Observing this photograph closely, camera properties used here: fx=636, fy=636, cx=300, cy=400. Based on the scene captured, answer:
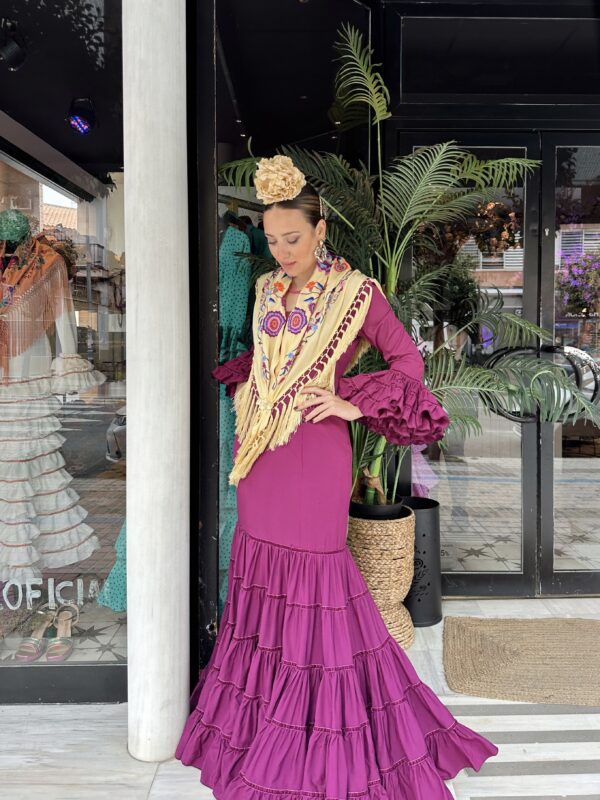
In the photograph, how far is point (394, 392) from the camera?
1.64m

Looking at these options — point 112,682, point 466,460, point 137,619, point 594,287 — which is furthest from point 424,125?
point 112,682

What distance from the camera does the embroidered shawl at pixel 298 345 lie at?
1.71 meters

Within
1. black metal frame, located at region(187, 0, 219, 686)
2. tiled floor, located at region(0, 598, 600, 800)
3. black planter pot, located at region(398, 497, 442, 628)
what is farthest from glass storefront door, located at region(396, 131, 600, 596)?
A: black metal frame, located at region(187, 0, 219, 686)

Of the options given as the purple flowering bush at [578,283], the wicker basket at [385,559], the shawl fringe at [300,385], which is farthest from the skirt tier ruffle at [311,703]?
the purple flowering bush at [578,283]

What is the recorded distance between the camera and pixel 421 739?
169 centimetres

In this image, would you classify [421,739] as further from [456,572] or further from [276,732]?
[456,572]

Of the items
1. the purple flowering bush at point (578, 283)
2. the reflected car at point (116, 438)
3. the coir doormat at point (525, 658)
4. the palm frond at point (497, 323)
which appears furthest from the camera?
the purple flowering bush at point (578, 283)

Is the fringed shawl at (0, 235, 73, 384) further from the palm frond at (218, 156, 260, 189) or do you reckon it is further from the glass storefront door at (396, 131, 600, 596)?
the glass storefront door at (396, 131, 600, 596)

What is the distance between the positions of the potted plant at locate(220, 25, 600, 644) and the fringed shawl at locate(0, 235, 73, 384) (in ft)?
2.27

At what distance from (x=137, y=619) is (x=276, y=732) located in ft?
1.73

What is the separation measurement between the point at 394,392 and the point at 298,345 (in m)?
0.29

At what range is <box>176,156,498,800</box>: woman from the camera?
64.0 inches

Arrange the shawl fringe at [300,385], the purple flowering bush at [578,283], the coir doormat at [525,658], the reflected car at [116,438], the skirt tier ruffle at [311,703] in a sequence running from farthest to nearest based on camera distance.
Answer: the purple flowering bush at [578,283] → the coir doormat at [525,658] → the reflected car at [116,438] → the shawl fringe at [300,385] → the skirt tier ruffle at [311,703]

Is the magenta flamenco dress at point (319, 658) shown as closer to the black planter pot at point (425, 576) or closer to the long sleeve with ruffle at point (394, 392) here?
the long sleeve with ruffle at point (394, 392)
